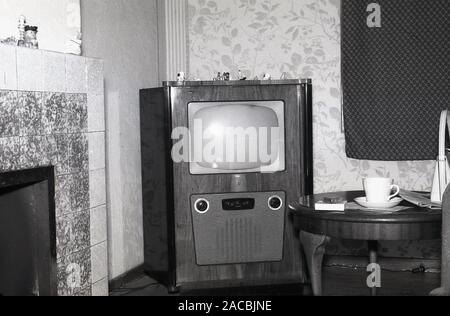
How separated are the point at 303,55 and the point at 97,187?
1.61 meters

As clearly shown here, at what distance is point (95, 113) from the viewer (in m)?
2.84

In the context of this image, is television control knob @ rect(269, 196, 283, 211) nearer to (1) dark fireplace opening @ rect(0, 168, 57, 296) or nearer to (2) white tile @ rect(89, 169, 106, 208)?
(2) white tile @ rect(89, 169, 106, 208)

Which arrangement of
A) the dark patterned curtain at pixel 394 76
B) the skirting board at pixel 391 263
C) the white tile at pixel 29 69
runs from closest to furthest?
the white tile at pixel 29 69 → the dark patterned curtain at pixel 394 76 → the skirting board at pixel 391 263

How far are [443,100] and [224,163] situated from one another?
1.32 m

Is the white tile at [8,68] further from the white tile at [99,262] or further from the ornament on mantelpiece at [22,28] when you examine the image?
the white tile at [99,262]

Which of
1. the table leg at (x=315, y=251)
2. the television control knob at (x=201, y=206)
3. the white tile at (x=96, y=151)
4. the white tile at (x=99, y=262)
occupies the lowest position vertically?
the white tile at (x=99, y=262)

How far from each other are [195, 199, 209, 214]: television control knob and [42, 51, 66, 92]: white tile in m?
0.95

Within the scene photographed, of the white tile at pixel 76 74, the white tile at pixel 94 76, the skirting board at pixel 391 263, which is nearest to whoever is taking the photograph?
the white tile at pixel 76 74

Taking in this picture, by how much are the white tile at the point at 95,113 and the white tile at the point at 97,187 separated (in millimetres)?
197

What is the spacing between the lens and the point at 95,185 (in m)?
2.85

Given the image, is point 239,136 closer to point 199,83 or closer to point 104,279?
point 199,83

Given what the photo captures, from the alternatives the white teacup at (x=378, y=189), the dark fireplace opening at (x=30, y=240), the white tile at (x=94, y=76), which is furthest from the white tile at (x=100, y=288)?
the white teacup at (x=378, y=189)

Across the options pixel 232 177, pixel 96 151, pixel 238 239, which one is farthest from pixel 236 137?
pixel 96 151

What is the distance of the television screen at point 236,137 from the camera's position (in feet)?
10.5
